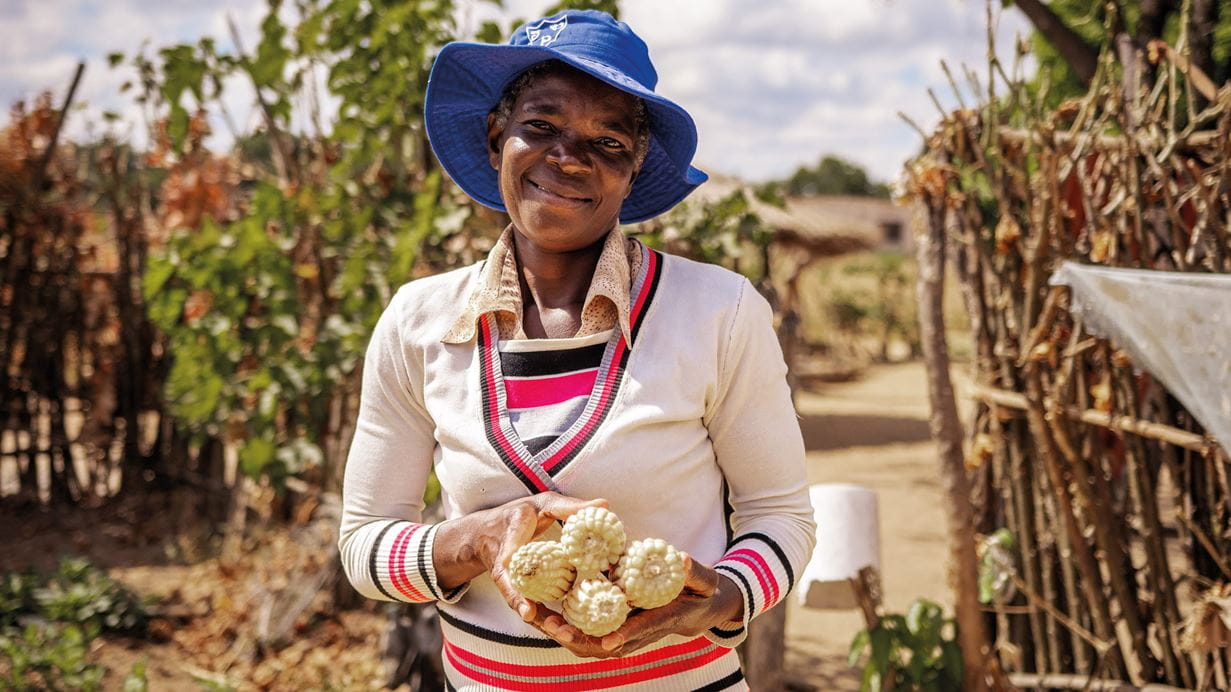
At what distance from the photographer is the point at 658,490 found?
1.55 meters

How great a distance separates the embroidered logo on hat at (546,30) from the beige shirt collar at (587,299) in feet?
1.06

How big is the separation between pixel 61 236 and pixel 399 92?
3767mm

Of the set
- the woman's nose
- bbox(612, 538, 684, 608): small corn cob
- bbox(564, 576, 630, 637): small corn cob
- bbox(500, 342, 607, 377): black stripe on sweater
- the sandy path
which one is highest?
the woman's nose

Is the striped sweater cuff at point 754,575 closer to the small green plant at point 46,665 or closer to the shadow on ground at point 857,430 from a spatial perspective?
the small green plant at point 46,665

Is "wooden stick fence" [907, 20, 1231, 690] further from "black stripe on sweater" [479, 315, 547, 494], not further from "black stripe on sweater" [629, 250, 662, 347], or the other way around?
"black stripe on sweater" [479, 315, 547, 494]

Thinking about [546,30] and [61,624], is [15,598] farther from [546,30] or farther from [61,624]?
[546,30]

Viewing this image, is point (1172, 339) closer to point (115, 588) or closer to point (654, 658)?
point (654, 658)

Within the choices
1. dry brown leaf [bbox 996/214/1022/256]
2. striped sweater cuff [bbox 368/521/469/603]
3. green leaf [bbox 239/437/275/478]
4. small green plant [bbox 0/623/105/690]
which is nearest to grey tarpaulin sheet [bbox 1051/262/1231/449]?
dry brown leaf [bbox 996/214/1022/256]

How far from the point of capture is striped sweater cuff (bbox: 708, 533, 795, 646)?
4.97 ft

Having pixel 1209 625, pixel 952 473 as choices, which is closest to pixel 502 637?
pixel 952 473

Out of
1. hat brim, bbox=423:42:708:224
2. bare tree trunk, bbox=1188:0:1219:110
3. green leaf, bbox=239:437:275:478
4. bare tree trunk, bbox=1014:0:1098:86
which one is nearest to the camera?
hat brim, bbox=423:42:708:224

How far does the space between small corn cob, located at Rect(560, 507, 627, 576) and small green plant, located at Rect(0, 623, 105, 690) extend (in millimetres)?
2914

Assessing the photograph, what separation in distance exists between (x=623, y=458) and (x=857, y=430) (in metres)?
10.3

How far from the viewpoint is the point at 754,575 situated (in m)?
1.53
